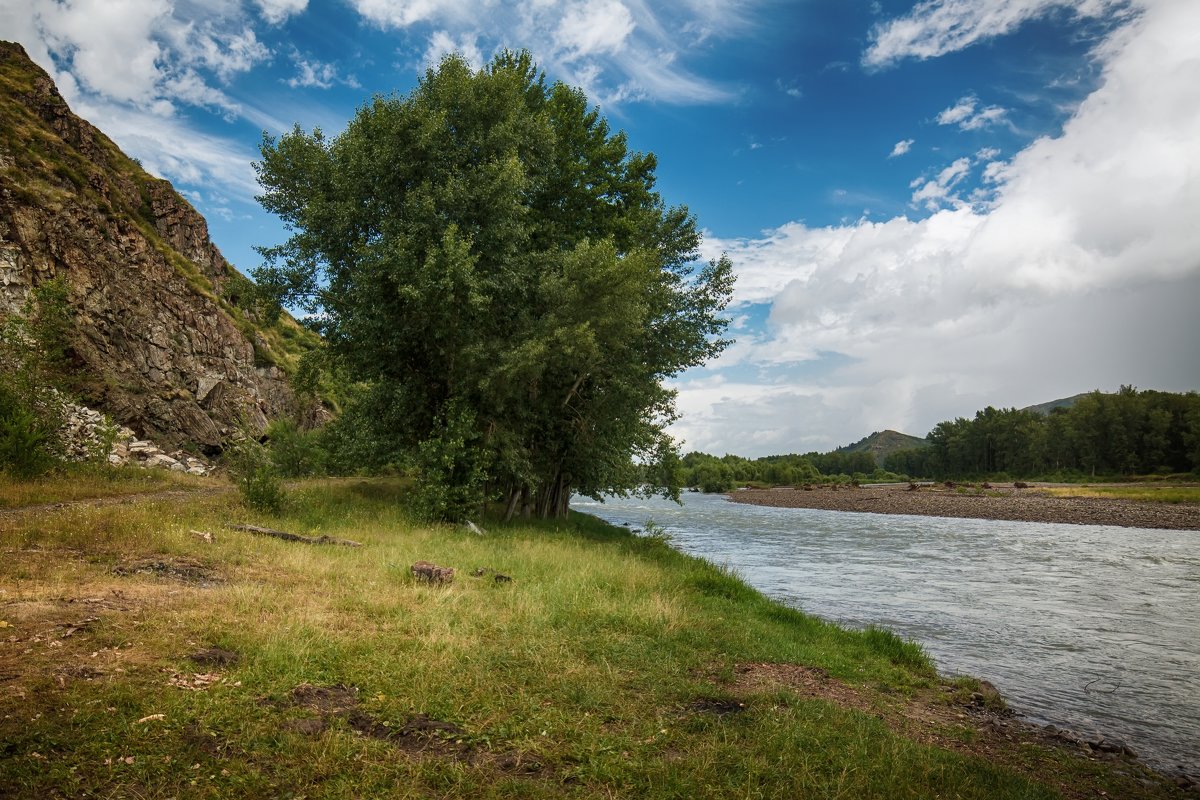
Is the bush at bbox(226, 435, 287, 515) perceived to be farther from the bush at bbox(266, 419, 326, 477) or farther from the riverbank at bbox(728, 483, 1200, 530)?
the riverbank at bbox(728, 483, 1200, 530)

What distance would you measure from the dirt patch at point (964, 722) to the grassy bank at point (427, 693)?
53 mm

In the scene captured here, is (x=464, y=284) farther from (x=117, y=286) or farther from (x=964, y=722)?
(x=117, y=286)

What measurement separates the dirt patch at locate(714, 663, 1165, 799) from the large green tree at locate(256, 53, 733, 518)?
43.2 ft

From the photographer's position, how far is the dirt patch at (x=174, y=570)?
10.4 m

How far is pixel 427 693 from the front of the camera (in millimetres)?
7145

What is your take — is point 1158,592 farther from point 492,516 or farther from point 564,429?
point 492,516

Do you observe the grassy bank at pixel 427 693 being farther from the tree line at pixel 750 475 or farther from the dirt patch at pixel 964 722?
the tree line at pixel 750 475

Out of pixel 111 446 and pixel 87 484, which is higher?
pixel 111 446

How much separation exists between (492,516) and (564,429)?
16.0 feet

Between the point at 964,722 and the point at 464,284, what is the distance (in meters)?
17.5

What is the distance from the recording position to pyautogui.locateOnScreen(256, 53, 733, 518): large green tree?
21.0m

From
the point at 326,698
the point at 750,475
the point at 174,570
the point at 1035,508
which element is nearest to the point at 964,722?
the point at 326,698

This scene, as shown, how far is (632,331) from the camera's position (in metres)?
22.9

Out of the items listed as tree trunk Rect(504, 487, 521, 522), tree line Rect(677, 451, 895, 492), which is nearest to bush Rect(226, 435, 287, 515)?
tree trunk Rect(504, 487, 521, 522)
